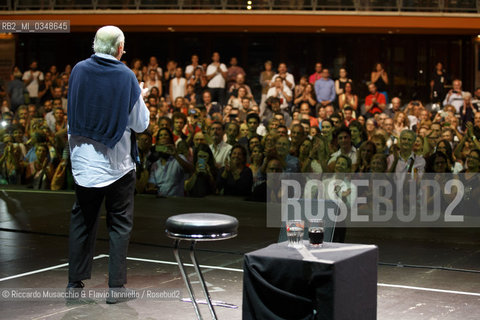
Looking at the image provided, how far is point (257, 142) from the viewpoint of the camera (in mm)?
10234

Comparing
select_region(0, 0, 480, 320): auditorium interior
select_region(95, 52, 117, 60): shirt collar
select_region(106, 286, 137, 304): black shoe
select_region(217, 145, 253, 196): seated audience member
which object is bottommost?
select_region(106, 286, 137, 304): black shoe

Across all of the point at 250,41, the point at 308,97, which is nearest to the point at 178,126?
the point at 308,97

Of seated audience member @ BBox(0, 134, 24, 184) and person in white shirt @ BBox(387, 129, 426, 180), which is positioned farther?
seated audience member @ BBox(0, 134, 24, 184)

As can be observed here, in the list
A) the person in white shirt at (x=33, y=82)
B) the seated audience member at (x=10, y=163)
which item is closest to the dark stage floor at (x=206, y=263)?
the seated audience member at (x=10, y=163)

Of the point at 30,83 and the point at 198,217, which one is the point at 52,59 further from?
the point at 198,217

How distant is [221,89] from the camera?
15.4m

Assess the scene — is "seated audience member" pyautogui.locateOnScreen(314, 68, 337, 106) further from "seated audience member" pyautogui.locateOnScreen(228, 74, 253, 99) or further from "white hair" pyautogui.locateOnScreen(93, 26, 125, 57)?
"white hair" pyautogui.locateOnScreen(93, 26, 125, 57)

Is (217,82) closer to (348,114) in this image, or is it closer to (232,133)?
(348,114)

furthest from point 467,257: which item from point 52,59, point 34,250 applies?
point 52,59

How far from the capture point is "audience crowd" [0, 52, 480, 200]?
970 cm

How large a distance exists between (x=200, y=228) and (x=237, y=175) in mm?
5804

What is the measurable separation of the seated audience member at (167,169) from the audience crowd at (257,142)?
0.01 m

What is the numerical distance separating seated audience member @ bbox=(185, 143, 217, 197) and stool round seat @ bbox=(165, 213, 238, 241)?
5775 millimetres

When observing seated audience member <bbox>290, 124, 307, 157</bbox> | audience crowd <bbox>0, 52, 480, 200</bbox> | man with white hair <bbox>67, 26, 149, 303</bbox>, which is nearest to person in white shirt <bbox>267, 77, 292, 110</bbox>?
audience crowd <bbox>0, 52, 480, 200</bbox>
